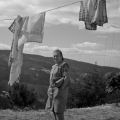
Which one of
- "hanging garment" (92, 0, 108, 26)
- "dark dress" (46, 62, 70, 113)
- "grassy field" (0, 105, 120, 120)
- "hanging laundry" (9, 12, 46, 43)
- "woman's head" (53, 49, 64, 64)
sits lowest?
"grassy field" (0, 105, 120, 120)

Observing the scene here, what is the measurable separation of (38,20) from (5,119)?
261cm

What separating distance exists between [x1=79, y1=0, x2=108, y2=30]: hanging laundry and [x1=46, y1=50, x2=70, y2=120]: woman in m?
1.60

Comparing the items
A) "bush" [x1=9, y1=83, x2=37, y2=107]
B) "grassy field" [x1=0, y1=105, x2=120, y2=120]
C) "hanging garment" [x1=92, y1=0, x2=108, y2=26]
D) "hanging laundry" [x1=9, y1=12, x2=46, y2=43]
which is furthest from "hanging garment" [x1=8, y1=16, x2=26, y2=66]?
"bush" [x1=9, y1=83, x2=37, y2=107]

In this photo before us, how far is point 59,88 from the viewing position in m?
4.65

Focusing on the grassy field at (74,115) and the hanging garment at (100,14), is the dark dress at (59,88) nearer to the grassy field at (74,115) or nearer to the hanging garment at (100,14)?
the hanging garment at (100,14)

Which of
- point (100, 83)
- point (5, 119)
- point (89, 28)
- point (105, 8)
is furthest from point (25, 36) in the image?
point (100, 83)

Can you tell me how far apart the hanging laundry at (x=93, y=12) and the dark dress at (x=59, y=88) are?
5.36 ft

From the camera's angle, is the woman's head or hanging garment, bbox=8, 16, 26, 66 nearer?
the woman's head

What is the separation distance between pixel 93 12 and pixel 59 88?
7.01ft

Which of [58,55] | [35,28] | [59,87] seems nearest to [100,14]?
[35,28]

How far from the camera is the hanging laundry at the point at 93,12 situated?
6043 mm

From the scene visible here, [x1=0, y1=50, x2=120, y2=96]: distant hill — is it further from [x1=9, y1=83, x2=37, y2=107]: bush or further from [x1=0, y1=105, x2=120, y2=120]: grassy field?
[x1=0, y1=105, x2=120, y2=120]: grassy field

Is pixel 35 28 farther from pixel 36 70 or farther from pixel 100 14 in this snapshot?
pixel 36 70

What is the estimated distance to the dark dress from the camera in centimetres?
465
